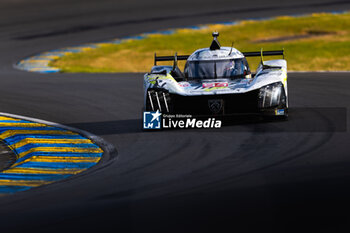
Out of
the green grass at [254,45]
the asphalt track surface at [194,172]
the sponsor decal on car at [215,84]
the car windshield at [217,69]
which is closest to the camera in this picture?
the asphalt track surface at [194,172]

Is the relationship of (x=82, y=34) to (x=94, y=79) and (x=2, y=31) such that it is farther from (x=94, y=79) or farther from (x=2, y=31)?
(x=94, y=79)

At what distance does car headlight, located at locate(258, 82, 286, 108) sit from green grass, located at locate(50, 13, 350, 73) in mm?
8630

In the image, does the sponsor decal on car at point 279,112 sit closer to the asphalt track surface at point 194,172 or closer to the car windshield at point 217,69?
the asphalt track surface at point 194,172

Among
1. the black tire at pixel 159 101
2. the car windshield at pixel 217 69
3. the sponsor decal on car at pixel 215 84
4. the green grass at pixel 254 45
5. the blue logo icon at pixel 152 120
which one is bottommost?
the blue logo icon at pixel 152 120

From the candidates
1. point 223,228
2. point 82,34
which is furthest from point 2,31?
point 223,228

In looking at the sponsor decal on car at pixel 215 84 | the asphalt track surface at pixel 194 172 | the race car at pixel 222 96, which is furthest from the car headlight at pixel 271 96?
the sponsor decal on car at pixel 215 84

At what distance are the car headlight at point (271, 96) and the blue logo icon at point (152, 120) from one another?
156cm

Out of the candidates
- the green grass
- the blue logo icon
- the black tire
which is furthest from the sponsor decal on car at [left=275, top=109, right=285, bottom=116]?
the green grass

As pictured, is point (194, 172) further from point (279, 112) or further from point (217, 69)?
point (217, 69)

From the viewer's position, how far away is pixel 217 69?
37.6 feet

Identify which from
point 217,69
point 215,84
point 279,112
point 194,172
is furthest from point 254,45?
point 194,172

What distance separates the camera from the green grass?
20.6 metres

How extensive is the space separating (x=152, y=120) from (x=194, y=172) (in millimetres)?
3083

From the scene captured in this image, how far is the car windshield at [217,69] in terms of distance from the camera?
11414 millimetres
